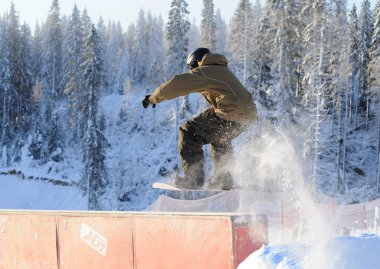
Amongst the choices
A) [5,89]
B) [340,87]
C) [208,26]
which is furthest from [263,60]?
[5,89]

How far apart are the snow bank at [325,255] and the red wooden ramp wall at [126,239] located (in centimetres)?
69

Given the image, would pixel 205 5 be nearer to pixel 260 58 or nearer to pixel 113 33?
pixel 260 58

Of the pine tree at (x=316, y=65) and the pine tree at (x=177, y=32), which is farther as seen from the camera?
the pine tree at (x=177, y=32)

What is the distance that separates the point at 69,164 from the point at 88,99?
9286 mm

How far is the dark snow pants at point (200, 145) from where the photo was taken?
586 centimetres

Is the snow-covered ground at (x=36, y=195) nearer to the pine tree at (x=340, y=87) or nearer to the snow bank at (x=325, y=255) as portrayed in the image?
the pine tree at (x=340, y=87)

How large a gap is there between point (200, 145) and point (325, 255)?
302 centimetres

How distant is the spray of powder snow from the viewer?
20.8ft

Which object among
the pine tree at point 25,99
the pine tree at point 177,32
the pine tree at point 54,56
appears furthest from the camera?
the pine tree at point 54,56

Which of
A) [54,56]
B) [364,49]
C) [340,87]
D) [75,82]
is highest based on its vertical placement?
[54,56]

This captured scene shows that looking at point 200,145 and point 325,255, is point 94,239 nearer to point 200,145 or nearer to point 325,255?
point 200,145

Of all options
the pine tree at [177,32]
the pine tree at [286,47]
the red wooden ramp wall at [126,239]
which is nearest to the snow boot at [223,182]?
the red wooden ramp wall at [126,239]

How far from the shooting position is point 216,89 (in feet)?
17.4

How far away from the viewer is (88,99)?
35.5 meters
